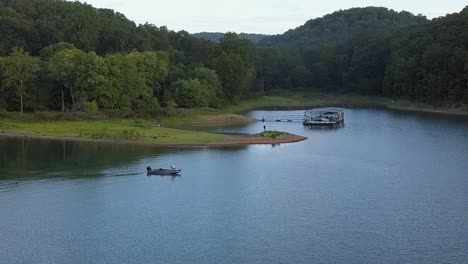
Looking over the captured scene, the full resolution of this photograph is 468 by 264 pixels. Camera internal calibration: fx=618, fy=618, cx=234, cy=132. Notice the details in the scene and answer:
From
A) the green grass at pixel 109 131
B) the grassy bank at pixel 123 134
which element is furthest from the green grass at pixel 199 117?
the grassy bank at pixel 123 134

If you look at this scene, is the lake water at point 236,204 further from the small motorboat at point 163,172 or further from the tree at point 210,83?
the tree at point 210,83

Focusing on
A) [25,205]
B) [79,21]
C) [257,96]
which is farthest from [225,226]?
[257,96]

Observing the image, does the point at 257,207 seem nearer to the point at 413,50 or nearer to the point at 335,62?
the point at 413,50

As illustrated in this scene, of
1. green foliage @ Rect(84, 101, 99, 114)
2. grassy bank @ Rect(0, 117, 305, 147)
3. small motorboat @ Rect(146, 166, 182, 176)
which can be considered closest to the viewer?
small motorboat @ Rect(146, 166, 182, 176)

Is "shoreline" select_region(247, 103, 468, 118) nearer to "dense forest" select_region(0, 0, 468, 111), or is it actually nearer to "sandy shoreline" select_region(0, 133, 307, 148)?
"dense forest" select_region(0, 0, 468, 111)

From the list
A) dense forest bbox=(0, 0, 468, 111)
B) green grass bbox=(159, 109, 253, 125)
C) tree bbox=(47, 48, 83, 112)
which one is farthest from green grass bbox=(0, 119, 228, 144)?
tree bbox=(47, 48, 83, 112)
